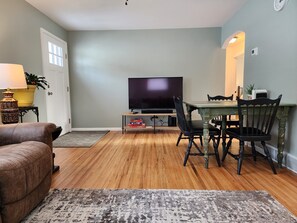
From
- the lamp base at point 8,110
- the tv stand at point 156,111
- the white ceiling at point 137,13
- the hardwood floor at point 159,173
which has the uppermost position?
the white ceiling at point 137,13

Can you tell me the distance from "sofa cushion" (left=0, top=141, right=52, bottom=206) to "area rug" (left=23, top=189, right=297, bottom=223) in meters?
0.29

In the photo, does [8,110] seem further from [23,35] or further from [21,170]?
[23,35]

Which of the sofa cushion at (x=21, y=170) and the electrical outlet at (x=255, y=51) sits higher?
the electrical outlet at (x=255, y=51)

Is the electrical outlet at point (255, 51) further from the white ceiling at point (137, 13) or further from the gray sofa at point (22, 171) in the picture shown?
the gray sofa at point (22, 171)

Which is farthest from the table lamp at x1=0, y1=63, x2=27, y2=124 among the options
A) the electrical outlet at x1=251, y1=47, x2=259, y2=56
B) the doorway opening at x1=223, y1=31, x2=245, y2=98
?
the doorway opening at x1=223, y1=31, x2=245, y2=98

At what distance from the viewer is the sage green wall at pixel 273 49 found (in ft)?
7.67

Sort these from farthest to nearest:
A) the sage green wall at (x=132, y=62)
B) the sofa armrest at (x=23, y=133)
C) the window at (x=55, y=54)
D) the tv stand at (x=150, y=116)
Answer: the sage green wall at (x=132, y=62) → the tv stand at (x=150, y=116) → the window at (x=55, y=54) → the sofa armrest at (x=23, y=133)

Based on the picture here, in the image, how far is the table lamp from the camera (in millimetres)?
2150

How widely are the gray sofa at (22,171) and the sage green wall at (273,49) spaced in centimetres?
268

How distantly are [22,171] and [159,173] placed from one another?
144 centimetres

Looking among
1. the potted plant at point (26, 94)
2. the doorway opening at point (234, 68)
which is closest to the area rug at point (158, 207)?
the potted plant at point (26, 94)

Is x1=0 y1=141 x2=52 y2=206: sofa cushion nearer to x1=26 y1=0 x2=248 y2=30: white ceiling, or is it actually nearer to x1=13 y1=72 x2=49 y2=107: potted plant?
x1=13 y1=72 x2=49 y2=107: potted plant

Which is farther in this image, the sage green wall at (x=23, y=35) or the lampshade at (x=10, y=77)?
the sage green wall at (x=23, y=35)

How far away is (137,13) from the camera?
3.81 meters
